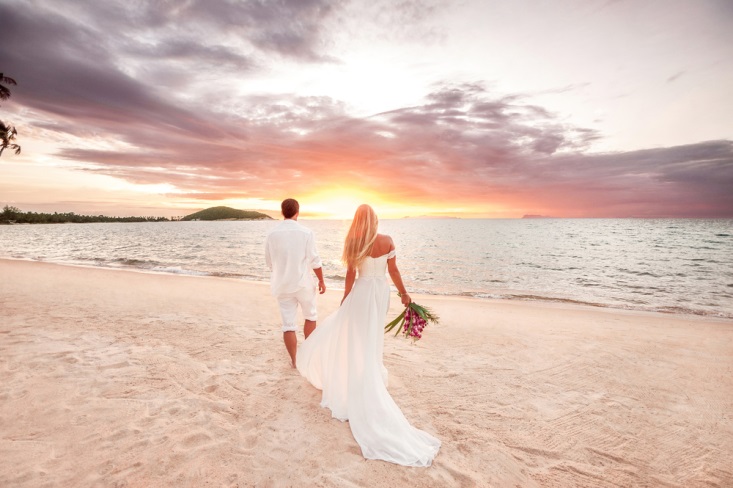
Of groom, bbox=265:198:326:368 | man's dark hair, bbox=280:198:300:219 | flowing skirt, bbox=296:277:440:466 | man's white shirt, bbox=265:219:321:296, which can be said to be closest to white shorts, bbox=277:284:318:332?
groom, bbox=265:198:326:368

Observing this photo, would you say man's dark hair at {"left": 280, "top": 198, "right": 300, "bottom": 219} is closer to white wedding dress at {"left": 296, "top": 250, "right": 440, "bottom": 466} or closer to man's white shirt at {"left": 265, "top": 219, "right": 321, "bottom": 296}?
man's white shirt at {"left": 265, "top": 219, "right": 321, "bottom": 296}

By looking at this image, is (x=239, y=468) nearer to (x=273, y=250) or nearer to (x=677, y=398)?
(x=273, y=250)

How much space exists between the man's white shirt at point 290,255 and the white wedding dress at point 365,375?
961 millimetres

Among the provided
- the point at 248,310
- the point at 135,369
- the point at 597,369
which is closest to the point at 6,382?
the point at 135,369

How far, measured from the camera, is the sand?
3.66 m

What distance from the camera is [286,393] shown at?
531cm

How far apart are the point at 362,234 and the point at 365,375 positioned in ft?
6.06

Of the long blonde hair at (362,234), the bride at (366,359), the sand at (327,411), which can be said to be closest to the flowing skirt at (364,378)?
the bride at (366,359)

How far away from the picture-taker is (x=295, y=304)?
6035mm

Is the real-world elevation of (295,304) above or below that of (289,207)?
below

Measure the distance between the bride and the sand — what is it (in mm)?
194

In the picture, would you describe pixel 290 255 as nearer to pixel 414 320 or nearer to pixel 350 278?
pixel 350 278

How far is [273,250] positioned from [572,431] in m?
5.09

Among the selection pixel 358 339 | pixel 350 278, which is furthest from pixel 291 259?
pixel 358 339
